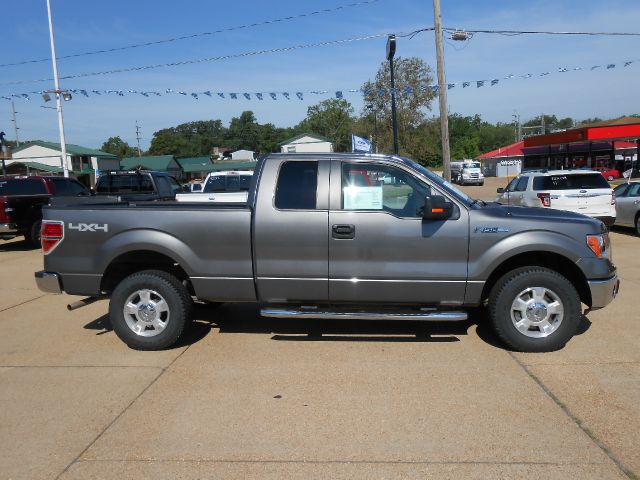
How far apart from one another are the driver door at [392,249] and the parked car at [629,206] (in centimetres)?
1037

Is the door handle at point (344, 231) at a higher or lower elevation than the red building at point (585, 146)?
lower

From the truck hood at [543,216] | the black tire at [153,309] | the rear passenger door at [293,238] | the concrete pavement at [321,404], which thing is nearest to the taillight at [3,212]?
the concrete pavement at [321,404]

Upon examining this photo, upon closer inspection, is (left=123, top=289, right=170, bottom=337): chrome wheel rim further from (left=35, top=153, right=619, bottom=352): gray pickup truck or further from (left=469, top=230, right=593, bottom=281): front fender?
(left=469, top=230, right=593, bottom=281): front fender

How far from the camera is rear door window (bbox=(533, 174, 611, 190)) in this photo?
490 inches

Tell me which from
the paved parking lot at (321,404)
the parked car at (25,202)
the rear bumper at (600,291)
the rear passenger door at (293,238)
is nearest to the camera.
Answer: the paved parking lot at (321,404)

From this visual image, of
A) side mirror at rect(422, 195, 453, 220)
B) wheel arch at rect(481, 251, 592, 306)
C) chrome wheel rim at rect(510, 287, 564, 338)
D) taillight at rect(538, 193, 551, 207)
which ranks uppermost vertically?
side mirror at rect(422, 195, 453, 220)

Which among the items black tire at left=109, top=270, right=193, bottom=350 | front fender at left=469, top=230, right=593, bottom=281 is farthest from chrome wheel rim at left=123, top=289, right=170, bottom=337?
front fender at left=469, top=230, right=593, bottom=281

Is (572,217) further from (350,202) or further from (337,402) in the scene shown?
(337,402)

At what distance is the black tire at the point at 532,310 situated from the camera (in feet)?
16.7

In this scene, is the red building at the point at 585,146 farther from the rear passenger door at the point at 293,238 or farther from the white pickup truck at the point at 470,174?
the rear passenger door at the point at 293,238

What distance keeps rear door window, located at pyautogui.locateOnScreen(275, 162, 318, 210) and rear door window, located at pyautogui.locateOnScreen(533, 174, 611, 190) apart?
348 inches

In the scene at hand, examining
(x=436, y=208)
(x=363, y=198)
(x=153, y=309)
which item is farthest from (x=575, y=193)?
(x=153, y=309)

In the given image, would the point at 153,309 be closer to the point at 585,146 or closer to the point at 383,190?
the point at 383,190

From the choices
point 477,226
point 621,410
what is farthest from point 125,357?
point 621,410
